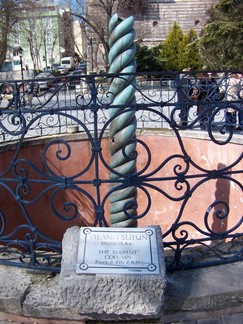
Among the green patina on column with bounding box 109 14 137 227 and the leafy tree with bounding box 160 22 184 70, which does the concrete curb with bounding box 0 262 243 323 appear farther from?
the leafy tree with bounding box 160 22 184 70

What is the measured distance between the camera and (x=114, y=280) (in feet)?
6.89

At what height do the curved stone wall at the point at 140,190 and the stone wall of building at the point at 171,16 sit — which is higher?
the stone wall of building at the point at 171,16

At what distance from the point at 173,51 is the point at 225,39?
543 inches

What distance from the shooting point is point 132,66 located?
3596 millimetres

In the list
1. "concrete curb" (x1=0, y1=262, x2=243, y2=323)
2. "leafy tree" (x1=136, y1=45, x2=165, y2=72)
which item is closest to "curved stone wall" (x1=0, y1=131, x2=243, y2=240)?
"concrete curb" (x1=0, y1=262, x2=243, y2=323)

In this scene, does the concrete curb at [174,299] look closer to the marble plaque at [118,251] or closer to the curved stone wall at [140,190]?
the marble plaque at [118,251]

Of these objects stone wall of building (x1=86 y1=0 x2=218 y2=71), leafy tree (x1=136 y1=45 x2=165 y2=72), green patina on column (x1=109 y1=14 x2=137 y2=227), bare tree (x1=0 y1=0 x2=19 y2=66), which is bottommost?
green patina on column (x1=109 y1=14 x2=137 y2=227)

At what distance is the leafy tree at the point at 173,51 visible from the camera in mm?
30047

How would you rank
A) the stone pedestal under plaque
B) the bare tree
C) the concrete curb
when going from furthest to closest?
the bare tree → the concrete curb → the stone pedestal under plaque

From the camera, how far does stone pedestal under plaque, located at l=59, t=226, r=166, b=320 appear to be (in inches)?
82.7

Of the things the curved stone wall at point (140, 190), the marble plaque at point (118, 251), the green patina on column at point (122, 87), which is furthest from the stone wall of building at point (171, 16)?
the marble plaque at point (118, 251)

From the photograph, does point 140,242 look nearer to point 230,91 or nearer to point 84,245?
point 84,245

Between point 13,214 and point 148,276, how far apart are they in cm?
639

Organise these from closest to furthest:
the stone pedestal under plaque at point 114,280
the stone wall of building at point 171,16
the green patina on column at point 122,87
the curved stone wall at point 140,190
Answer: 1. the stone pedestal under plaque at point 114,280
2. the green patina on column at point 122,87
3. the curved stone wall at point 140,190
4. the stone wall of building at point 171,16
